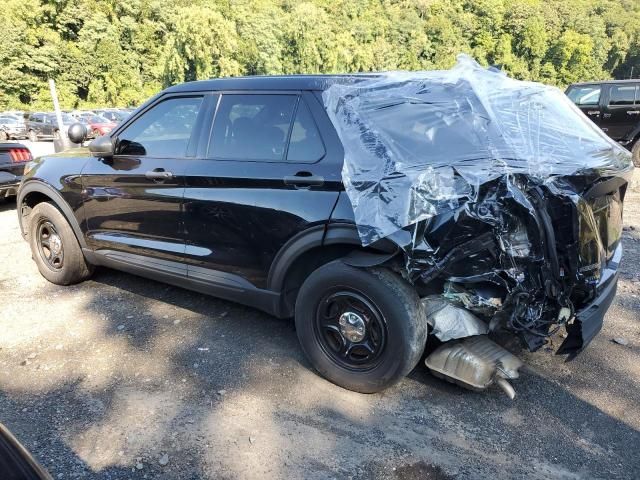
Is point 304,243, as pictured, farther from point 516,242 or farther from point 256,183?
point 516,242

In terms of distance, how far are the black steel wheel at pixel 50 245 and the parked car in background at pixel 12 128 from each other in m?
25.2

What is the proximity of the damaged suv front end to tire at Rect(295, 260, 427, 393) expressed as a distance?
0.16 meters

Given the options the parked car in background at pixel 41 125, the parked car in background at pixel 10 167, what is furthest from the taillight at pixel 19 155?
the parked car in background at pixel 41 125

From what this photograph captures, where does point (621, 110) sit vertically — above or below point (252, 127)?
below

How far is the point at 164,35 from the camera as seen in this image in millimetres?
57969

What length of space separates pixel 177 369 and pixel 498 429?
6.46 ft

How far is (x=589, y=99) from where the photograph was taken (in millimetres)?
11438

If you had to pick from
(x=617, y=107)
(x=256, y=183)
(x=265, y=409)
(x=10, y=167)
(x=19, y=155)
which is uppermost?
(x=256, y=183)

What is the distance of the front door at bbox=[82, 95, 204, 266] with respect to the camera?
3482mm

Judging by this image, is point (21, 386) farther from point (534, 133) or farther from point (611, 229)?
point (611, 229)

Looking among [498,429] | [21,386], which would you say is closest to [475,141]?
[498,429]

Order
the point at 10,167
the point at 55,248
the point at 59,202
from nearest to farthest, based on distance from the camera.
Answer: the point at 59,202 → the point at 55,248 → the point at 10,167

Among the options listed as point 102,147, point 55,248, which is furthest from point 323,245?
point 55,248

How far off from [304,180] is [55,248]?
2.90m
